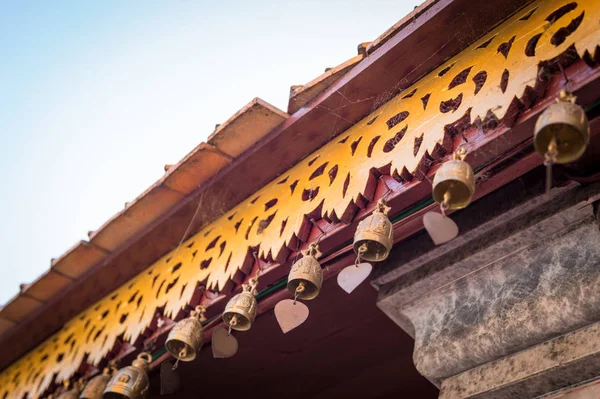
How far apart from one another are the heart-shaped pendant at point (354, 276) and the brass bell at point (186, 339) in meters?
1.01

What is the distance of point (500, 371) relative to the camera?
7.77 ft

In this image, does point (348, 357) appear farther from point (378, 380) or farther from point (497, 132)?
point (497, 132)

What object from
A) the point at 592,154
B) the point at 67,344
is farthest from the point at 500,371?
the point at 67,344

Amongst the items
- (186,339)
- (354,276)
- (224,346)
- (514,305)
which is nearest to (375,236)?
(354,276)

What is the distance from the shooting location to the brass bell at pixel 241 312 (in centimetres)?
283

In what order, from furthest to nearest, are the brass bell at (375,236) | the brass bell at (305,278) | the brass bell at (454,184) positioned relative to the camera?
the brass bell at (305,278)
the brass bell at (375,236)
the brass bell at (454,184)

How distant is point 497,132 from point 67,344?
134 inches

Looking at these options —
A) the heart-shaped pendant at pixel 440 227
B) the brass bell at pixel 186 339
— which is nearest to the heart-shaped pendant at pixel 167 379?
the brass bell at pixel 186 339

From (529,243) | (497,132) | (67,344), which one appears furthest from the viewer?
(67,344)

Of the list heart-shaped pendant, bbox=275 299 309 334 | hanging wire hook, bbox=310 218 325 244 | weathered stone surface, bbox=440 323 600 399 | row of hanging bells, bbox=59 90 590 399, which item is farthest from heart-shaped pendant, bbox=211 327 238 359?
weathered stone surface, bbox=440 323 600 399

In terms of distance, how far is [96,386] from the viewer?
3719 millimetres

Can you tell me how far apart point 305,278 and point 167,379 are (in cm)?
141

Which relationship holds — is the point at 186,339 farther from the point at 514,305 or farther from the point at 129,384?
the point at 514,305

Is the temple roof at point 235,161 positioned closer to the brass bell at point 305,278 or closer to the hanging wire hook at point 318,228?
the hanging wire hook at point 318,228
